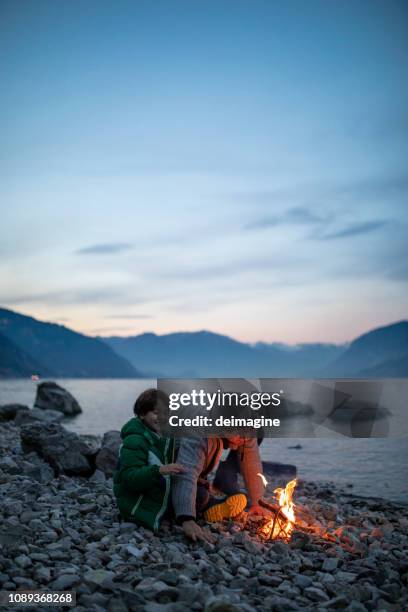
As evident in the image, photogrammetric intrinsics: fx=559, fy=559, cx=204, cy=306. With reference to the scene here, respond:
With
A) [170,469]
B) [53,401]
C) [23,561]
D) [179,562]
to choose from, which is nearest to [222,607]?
[179,562]

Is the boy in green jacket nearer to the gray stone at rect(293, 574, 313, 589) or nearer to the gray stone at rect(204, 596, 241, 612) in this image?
the gray stone at rect(293, 574, 313, 589)

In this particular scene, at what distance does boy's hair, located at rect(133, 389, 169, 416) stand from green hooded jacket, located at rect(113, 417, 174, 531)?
20 centimetres

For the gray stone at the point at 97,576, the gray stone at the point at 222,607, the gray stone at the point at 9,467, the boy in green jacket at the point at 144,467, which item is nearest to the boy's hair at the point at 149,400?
the boy in green jacket at the point at 144,467

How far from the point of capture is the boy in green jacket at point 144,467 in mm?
7297

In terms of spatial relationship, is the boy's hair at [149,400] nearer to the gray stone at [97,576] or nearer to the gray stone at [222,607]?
the gray stone at [97,576]

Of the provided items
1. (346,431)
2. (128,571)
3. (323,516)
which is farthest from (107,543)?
(346,431)

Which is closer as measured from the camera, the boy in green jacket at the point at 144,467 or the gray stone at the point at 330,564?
the gray stone at the point at 330,564

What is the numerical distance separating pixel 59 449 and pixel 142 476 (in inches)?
219

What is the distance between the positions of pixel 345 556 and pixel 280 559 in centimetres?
107

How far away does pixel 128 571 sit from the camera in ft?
20.0

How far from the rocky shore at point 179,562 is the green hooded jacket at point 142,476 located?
0.75 ft

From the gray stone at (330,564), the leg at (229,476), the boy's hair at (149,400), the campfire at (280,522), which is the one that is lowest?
the gray stone at (330,564)

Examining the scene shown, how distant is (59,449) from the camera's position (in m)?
12.1

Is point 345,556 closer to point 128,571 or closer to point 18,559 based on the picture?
point 128,571
